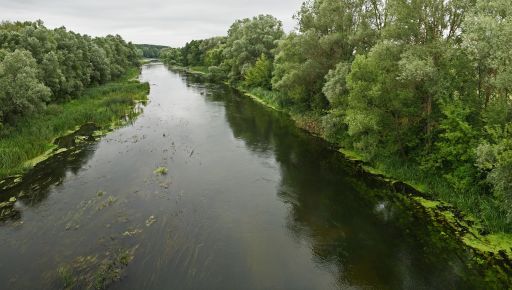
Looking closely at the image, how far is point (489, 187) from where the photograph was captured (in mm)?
20484

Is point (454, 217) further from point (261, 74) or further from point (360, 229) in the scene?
point (261, 74)

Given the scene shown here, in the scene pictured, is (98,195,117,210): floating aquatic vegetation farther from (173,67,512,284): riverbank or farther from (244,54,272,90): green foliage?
(244,54,272,90): green foliage

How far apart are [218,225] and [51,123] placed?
2608 cm

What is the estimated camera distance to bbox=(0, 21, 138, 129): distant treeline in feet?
108

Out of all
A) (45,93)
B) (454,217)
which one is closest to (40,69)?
(45,93)

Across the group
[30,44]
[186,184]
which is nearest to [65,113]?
[30,44]

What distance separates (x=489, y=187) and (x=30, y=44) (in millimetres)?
51082

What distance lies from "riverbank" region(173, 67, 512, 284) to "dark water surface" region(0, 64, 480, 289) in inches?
36.4

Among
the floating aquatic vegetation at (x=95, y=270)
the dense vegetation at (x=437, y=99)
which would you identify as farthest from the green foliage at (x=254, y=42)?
the floating aquatic vegetation at (x=95, y=270)

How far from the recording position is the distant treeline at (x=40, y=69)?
3278 cm

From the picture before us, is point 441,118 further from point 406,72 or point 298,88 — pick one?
point 298,88

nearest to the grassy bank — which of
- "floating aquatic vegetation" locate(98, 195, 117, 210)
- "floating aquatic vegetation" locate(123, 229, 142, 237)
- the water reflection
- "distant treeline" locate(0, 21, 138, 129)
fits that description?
"distant treeline" locate(0, 21, 138, 129)

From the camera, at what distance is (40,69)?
42.4 metres

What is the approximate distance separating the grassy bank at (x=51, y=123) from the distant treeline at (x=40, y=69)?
1531 mm
